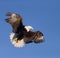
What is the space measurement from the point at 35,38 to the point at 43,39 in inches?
10.1

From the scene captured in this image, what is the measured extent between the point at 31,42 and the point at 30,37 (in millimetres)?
260

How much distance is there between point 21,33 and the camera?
35.1 meters

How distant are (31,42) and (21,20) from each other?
0.68 metres

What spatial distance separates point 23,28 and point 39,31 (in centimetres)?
46

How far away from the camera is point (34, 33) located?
3512 centimetres

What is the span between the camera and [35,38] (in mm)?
34938

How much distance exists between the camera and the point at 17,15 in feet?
114

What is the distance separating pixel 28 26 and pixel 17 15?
1.94 feet

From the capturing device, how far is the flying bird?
3478cm

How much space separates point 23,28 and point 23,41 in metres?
0.45

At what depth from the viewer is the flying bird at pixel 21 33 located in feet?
114

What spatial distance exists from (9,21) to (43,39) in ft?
3.56

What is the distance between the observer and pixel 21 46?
35250mm
